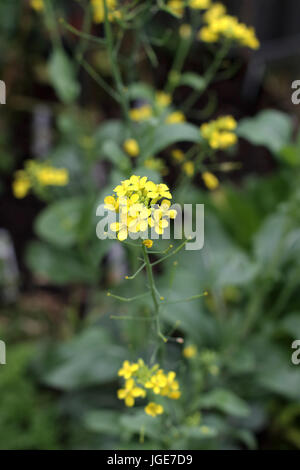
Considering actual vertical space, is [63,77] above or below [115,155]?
above

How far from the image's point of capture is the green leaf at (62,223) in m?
1.26

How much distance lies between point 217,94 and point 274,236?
1081 mm

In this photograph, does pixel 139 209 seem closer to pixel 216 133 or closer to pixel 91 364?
pixel 216 133

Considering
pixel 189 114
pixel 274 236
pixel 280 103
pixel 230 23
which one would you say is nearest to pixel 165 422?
pixel 274 236

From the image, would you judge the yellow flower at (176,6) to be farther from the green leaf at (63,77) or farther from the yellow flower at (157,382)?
the yellow flower at (157,382)

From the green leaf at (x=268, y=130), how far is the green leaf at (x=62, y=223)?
506 millimetres

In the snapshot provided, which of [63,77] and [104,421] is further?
[63,77]

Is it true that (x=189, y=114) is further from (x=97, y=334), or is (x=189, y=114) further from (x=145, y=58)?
(x=97, y=334)

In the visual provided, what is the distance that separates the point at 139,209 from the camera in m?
0.49

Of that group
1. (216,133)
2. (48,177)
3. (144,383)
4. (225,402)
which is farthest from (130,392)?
(48,177)

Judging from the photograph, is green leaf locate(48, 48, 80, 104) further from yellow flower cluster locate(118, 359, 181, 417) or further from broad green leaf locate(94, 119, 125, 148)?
yellow flower cluster locate(118, 359, 181, 417)

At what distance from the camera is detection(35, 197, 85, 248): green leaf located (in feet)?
4.13

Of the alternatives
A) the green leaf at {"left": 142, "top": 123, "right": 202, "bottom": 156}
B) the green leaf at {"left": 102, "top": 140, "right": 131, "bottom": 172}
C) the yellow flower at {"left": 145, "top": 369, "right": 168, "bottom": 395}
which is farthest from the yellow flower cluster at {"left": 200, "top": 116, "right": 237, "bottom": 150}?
the yellow flower at {"left": 145, "top": 369, "right": 168, "bottom": 395}

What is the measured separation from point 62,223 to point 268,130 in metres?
0.60
